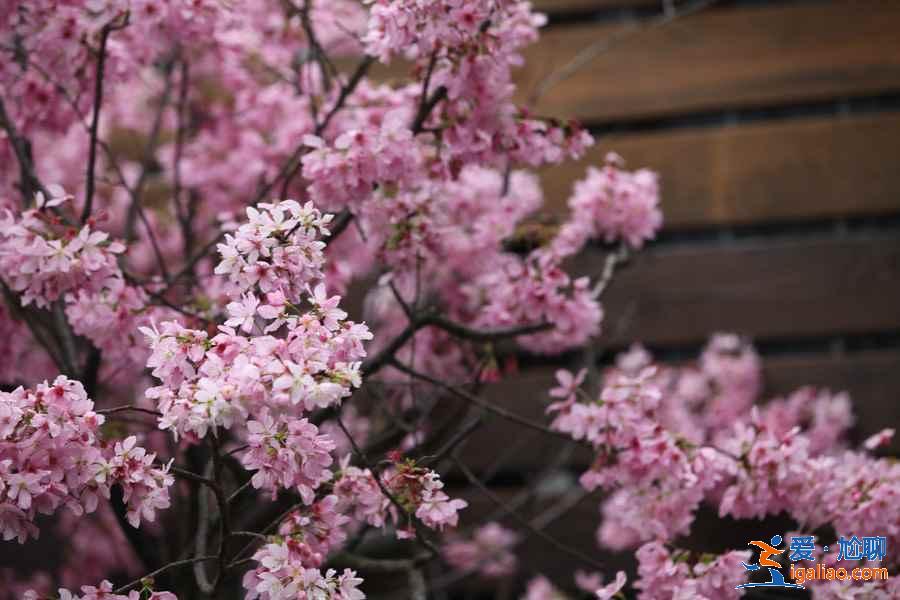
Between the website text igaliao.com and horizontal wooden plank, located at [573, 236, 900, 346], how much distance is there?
1.16 metres

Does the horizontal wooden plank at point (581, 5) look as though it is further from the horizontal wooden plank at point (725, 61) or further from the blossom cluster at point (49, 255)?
the blossom cluster at point (49, 255)

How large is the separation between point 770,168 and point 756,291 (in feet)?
1.24

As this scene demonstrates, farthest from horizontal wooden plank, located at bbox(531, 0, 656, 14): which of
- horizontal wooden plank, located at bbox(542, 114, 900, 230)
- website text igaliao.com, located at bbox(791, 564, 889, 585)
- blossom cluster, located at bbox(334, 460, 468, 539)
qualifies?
blossom cluster, located at bbox(334, 460, 468, 539)

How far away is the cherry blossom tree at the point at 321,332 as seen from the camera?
4.94ft

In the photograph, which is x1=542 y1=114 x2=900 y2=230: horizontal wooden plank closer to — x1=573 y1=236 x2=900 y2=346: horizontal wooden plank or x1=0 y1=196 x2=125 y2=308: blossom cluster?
x1=573 y1=236 x2=900 y2=346: horizontal wooden plank

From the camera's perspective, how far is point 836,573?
6.51 feet

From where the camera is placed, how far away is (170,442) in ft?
8.75

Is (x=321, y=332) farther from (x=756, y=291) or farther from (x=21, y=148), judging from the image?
(x=756, y=291)

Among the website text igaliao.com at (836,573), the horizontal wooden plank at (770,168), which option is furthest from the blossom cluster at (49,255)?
the horizontal wooden plank at (770,168)

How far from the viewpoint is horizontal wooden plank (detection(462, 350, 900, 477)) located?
310 cm

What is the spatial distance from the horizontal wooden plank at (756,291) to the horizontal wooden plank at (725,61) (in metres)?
0.46

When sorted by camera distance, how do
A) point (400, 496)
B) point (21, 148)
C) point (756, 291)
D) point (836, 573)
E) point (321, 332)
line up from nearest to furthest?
point (321, 332)
point (400, 496)
point (836, 573)
point (21, 148)
point (756, 291)

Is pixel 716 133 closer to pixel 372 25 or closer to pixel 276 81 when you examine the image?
pixel 276 81

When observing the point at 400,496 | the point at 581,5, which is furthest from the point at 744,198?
the point at 400,496
